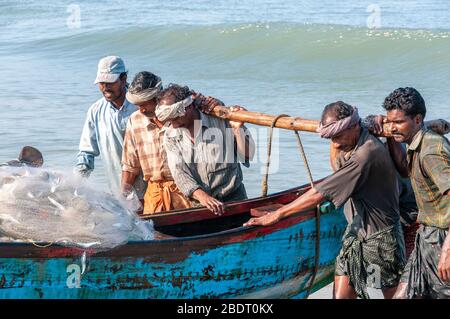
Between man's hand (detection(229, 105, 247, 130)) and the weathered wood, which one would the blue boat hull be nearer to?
the weathered wood

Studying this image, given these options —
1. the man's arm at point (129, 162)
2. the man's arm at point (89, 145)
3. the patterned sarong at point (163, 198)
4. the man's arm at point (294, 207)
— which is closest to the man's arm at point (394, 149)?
the man's arm at point (294, 207)

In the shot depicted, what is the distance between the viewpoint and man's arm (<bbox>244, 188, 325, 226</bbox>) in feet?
15.5

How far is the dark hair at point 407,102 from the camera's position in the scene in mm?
4309

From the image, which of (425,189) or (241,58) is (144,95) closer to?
(425,189)

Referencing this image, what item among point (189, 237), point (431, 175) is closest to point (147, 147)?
point (189, 237)

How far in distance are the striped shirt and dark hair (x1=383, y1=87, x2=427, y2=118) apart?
1.60m

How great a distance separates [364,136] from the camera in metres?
4.69

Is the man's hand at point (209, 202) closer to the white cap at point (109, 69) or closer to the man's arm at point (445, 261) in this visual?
the white cap at point (109, 69)

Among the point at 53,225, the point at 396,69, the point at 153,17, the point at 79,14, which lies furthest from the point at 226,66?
the point at 53,225

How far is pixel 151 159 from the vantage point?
19.6ft

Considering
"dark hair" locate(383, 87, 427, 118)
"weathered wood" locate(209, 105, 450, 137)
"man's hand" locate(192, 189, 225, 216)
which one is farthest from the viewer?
"man's hand" locate(192, 189, 225, 216)

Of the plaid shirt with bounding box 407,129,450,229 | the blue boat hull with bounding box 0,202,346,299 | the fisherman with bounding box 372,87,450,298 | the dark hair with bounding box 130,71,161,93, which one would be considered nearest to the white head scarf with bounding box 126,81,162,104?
the dark hair with bounding box 130,71,161,93
